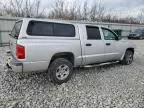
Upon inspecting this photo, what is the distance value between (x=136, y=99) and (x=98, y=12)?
24913 mm

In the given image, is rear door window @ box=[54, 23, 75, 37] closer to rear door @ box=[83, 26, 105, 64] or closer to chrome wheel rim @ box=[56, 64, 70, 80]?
rear door @ box=[83, 26, 105, 64]

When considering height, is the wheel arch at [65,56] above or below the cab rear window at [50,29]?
below

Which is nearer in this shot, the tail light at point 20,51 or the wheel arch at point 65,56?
the tail light at point 20,51

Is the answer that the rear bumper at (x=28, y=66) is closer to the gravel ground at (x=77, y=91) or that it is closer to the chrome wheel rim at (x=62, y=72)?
the chrome wheel rim at (x=62, y=72)

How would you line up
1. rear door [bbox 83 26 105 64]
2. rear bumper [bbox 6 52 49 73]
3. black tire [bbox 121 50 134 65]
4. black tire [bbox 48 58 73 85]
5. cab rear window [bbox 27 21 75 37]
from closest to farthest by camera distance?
rear bumper [bbox 6 52 49 73], cab rear window [bbox 27 21 75 37], black tire [bbox 48 58 73 85], rear door [bbox 83 26 105 64], black tire [bbox 121 50 134 65]

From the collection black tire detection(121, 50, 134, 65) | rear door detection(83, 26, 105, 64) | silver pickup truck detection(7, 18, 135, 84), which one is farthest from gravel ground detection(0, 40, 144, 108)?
black tire detection(121, 50, 134, 65)

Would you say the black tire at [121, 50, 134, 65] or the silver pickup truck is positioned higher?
the silver pickup truck

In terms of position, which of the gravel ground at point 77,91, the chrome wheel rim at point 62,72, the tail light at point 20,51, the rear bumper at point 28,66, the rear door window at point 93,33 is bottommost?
the gravel ground at point 77,91

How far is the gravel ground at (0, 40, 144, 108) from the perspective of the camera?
3299 mm

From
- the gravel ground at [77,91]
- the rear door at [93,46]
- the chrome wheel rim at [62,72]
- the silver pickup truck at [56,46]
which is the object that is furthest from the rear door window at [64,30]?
the gravel ground at [77,91]

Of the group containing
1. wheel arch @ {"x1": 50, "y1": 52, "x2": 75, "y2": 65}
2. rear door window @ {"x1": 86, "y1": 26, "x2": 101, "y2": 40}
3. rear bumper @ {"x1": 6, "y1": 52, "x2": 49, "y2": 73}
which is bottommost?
rear bumper @ {"x1": 6, "y1": 52, "x2": 49, "y2": 73}

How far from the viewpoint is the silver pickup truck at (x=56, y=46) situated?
3.61m

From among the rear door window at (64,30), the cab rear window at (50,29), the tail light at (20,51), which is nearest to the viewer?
the tail light at (20,51)

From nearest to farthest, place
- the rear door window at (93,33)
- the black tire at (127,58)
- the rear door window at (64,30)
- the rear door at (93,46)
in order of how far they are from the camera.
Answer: the rear door window at (64,30), the rear door at (93,46), the rear door window at (93,33), the black tire at (127,58)
